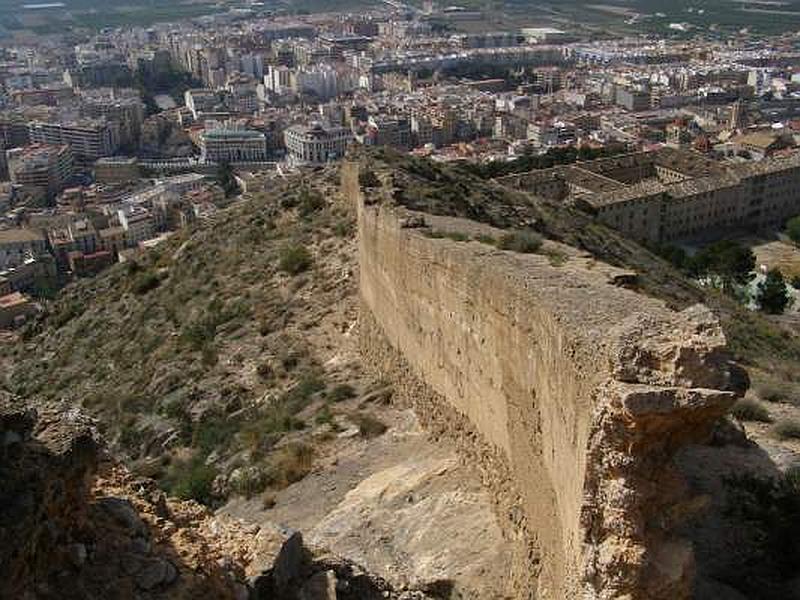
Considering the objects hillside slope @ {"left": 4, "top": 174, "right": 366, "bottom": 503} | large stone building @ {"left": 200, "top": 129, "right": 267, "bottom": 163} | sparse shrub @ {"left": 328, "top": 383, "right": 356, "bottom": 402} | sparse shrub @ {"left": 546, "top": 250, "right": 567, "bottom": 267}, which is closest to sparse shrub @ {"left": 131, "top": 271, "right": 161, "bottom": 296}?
hillside slope @ {"left": 4, "top": 174, "right": 366, "bottom": 503}

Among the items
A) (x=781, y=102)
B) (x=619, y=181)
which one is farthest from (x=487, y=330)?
(x=781, y=102)

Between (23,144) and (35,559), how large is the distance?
8797 centimetres

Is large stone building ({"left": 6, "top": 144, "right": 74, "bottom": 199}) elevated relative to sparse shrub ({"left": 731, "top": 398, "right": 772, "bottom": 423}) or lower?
lower

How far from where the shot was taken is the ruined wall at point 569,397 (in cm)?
532

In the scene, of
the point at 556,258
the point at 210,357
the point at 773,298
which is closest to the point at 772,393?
the point at 556,258

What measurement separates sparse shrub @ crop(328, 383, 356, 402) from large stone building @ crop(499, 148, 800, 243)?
25700 millimetres

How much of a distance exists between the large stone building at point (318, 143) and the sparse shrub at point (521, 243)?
64.2 meters

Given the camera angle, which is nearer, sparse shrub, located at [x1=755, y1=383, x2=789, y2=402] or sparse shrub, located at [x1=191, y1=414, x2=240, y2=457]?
sparse shrub, located at [x1=755, y1=383, x2=789, y2=402]

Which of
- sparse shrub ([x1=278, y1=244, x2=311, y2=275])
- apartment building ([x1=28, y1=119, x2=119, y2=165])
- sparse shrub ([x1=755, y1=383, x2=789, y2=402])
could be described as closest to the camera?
sparse shrub ([x1=755, y1=383, x2=789, y2=402])

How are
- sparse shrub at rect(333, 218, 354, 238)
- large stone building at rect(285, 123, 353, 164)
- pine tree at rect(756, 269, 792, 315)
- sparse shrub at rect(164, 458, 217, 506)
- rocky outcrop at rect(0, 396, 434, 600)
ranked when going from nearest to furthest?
rocky outcrop at rect(0, 396, 434, 600) < sparse shrub at rect(164, 458, 217, 506) < sparse shrub at rect(333, 218, 354, 238) < pine tree at rect(756, 269, 792, 315) < large stone building at rect(285, 123, 353, 164)

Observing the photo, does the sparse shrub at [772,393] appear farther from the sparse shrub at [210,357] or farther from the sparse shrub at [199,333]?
the sparse shrub at [199,333]

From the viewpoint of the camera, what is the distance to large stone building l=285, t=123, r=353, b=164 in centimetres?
7425

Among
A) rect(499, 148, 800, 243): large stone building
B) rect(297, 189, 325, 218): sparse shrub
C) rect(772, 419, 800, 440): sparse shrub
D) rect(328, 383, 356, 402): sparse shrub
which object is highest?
rect(772, 419, 800, 440): sparse shrub

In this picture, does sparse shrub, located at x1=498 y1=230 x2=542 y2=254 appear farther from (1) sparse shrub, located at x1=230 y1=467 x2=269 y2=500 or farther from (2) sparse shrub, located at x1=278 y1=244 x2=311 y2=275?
(2) sparse shrub, located at x1=278 y1=244 x2=311 y2=275
